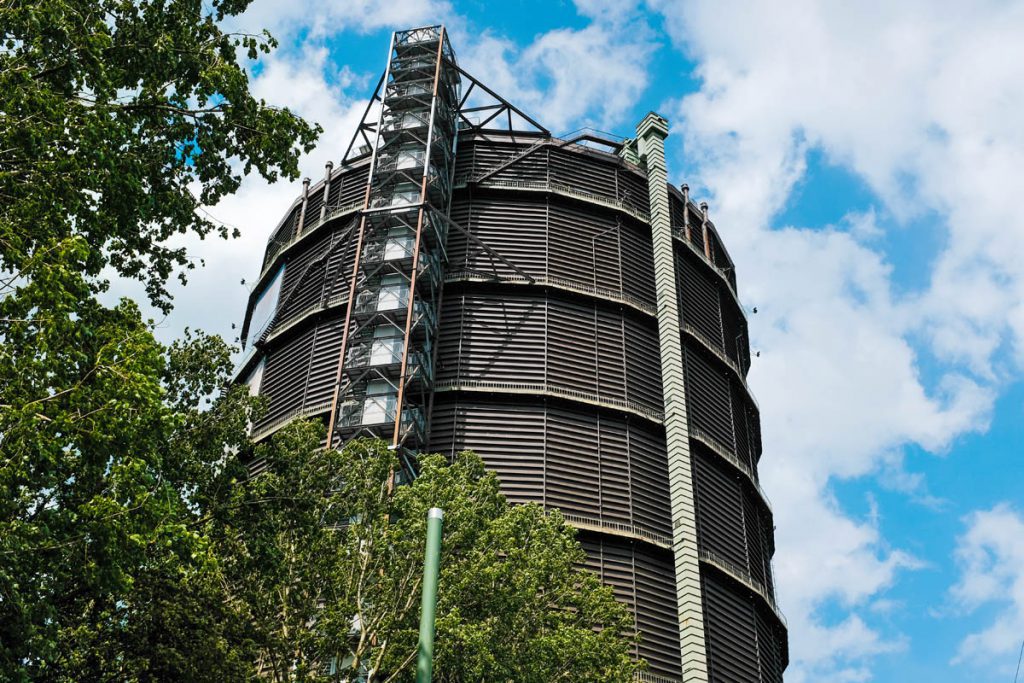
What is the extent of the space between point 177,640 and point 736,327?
73.0ft

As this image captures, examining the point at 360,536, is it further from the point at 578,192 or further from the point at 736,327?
→ the point at 736,327

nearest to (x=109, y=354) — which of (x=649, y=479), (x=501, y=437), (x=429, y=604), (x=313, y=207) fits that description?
(x=429, y=604)

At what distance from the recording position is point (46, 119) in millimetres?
10461

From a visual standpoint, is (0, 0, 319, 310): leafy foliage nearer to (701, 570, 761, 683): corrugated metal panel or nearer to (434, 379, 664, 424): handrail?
(434, 379, 664, 424): handrail

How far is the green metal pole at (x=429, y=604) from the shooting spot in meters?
7.74

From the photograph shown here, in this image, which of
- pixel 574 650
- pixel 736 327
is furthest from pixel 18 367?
pixel 736 327

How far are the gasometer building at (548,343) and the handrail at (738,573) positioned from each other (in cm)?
7

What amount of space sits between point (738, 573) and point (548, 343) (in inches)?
281

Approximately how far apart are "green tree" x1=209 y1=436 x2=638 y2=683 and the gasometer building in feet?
21.7

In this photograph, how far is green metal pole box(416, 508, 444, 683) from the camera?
25.4ft

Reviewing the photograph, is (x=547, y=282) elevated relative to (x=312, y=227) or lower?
lower

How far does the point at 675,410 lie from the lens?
24.1m

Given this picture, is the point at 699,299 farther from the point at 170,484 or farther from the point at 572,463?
the point at 170,484

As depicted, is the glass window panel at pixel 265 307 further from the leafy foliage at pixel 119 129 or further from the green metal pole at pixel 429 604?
the green metal pole at pixel 429 604
